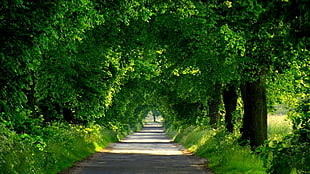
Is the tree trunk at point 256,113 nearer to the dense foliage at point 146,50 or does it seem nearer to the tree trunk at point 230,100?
the dense foliage at point 146,50

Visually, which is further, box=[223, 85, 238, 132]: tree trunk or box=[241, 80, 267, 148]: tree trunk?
box=[223, 85, 238, 132]: tree trunk

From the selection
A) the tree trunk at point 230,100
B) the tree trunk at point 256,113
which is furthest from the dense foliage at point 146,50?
the tree trunk at point 230,100

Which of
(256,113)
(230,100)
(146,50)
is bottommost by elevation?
(256,113)

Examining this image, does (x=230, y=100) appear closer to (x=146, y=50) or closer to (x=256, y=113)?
(x=146, y=50)

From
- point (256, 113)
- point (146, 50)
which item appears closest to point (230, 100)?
point (146, 50)

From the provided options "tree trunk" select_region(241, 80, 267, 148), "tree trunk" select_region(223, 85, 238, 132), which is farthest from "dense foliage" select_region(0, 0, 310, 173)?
"tree trunk" select_region(223, 85, 238, 132)

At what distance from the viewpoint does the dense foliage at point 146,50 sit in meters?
11.0

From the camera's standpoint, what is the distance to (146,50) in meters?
25.6

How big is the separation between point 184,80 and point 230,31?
14.4 m

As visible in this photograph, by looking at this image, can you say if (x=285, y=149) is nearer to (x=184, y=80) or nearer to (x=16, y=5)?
(x=16, y=5)

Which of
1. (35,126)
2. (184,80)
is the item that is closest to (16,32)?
(35,126)

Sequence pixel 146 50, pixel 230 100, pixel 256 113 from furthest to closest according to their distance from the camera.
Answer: pixel 230 100 < pixel 146 50 < pixel 256 113

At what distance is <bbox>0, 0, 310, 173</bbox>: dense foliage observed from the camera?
36.0 ft

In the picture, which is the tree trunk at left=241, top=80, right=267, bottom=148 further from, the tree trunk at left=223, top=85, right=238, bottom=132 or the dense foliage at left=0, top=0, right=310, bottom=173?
the tree trunk at left=223, top=85, right=238, bottom=132
